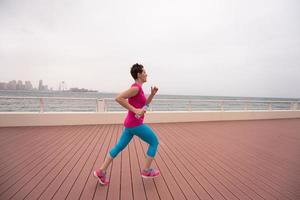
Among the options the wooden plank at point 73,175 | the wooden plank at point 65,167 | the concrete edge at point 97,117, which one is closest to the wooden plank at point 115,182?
the wooden plank at point 73,175

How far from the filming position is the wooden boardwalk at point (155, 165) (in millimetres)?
1915

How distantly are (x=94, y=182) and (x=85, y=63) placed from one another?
8257cm

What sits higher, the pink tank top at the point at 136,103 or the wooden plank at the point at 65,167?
the pink tank top at the point at 136,103

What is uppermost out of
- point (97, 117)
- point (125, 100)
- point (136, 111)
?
point (125, 100)

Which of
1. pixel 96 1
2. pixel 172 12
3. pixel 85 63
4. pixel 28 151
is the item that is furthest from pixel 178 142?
pixel 85 63

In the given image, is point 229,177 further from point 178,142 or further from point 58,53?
point 58,53

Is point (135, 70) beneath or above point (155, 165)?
above

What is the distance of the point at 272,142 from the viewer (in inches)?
175

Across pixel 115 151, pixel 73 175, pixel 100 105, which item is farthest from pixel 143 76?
pixel 100 105

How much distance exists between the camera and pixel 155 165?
2.77 m

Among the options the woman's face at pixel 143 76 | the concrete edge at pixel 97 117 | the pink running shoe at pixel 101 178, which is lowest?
the pink running shoe at pixel 101 178

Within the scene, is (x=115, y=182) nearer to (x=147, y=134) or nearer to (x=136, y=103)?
(x=147, y=134)

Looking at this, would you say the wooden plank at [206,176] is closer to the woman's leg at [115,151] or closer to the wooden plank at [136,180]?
the wooden plank at [136,180]

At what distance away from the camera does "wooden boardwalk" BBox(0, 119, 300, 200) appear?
1.92m
